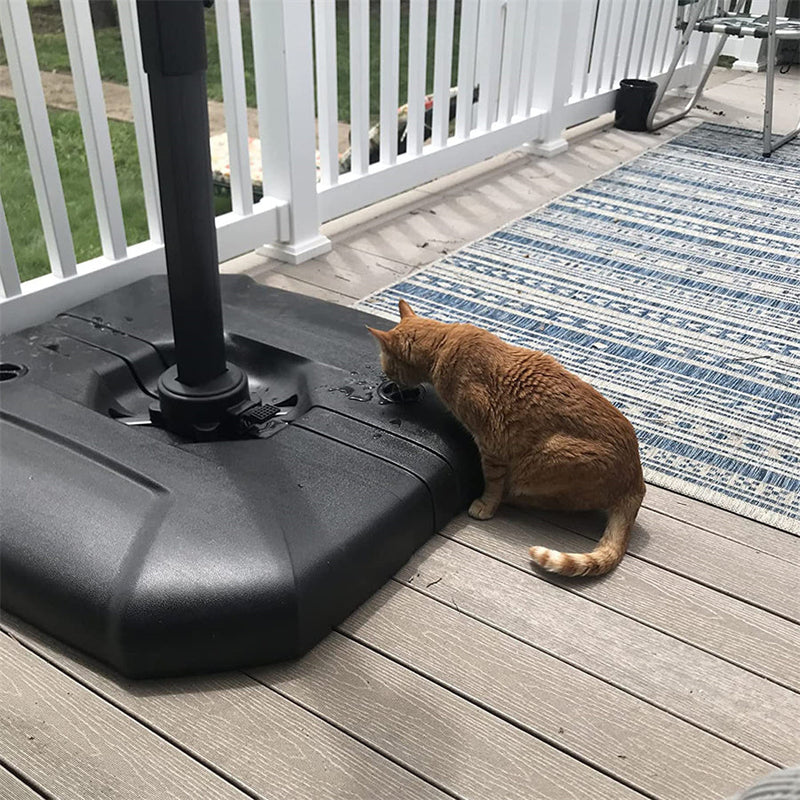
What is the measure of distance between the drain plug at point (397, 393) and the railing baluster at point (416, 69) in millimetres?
1597

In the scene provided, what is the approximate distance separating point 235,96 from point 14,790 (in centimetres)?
184

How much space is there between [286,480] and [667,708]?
2.25 ft

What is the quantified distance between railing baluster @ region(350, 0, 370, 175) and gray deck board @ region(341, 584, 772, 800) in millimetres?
1811

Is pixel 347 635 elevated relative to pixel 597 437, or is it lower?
lower

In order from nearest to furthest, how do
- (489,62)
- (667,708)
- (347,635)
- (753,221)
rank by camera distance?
(667,708), (347,635), (753,221), (489,62)

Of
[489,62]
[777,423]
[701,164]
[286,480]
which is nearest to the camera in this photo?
[286,480]

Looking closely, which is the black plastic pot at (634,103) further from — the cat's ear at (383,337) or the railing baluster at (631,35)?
the cat's ear at (383,337)

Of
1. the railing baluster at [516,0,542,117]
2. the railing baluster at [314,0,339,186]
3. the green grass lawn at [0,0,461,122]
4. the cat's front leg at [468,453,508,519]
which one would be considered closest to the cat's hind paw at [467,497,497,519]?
the cat's front leg at [468,453,508,519]

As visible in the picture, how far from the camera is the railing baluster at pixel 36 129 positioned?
1.87 meters

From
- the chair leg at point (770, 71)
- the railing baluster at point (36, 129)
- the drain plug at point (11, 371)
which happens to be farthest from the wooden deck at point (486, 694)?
the chair leg at point (770, 71)

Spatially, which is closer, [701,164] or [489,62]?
[489,62]

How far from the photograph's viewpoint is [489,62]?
3289mm

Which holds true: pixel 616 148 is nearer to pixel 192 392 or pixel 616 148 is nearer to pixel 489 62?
pixel 489 62

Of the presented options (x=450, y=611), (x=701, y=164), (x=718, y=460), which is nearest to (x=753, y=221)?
(x=701, y=164)
